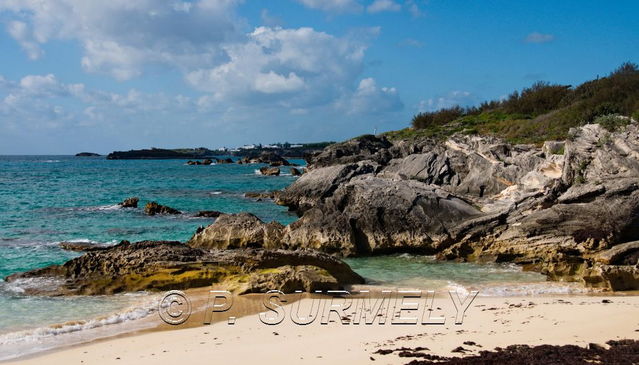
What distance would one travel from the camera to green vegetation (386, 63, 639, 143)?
167 feet

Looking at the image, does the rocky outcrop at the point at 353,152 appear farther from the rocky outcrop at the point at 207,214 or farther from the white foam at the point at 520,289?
the white foam at the point at 520,289

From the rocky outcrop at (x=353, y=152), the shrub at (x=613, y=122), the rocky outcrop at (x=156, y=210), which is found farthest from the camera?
the rocky outcrop at (x=353, y=152)

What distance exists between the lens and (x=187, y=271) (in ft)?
48.3

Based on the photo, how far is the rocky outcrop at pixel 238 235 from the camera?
66.3 ft

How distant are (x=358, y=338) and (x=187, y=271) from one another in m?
6.47

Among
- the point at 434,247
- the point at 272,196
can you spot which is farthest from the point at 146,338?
the point at 272,196

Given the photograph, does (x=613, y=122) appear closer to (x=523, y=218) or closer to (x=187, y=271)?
(x=523, y=218)

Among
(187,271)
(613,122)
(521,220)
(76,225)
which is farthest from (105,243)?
(613,122)

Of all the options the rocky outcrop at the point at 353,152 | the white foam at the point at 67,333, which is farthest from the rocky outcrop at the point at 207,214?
the rocky outcrop at the point at 353,152

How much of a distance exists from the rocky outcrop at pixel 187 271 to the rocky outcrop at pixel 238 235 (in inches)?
165

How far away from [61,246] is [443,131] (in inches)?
2152

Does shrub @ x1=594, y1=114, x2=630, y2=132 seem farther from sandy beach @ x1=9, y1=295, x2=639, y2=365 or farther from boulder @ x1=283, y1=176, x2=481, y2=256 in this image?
sandy beach @ x1=9, y1=295, x2=639, y2=365

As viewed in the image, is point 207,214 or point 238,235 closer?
point 238,235

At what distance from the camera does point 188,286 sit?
14367mm
